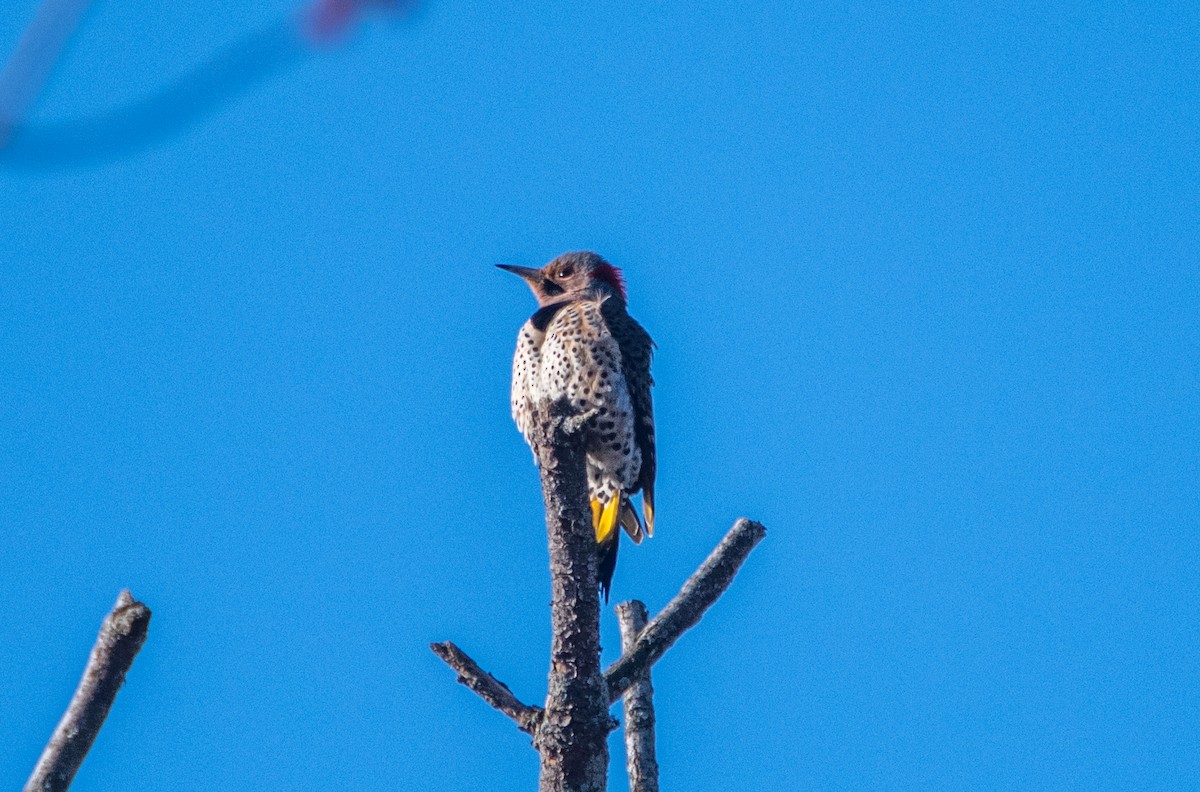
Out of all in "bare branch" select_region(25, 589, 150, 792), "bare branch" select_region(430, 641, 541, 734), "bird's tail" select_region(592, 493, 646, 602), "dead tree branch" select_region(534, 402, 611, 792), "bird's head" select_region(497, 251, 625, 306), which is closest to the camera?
"bare branch" select_region(25, 589, 150, 792)

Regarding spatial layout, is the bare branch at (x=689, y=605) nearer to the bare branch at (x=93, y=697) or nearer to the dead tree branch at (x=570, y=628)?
the dead tree branch at (x=570, y=628)

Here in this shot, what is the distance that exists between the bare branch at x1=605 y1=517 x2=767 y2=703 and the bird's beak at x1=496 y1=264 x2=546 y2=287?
156 inches

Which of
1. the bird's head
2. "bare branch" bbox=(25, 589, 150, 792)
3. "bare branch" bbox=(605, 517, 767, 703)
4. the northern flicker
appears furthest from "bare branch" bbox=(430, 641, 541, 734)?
the bird's head

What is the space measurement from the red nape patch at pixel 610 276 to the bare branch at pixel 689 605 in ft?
12.6

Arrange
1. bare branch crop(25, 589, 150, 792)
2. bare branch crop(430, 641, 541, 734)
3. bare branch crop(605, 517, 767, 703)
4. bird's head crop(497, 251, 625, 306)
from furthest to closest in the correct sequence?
bird's head crop(497, 251, 625, 306)
bare branch crop(605, 517, 767, 703)
bare branch crop(430, 641, 541, 734)
bare branch crop(25, 589, 150, 792)

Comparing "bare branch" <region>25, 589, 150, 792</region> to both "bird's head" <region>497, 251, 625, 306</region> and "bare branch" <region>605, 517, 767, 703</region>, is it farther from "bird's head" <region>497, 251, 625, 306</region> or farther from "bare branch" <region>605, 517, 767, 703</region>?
"bird's head" <region>497, 251, 625, 306</region>

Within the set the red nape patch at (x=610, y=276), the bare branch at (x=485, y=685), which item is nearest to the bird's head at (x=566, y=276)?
the red nape patch at (x=610, y=276)

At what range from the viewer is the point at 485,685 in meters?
5.44

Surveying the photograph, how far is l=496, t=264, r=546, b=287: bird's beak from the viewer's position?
961 centimetres

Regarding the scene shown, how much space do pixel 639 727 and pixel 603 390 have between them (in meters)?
2.66

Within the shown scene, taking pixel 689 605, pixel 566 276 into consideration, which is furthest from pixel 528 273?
pixel 689 605

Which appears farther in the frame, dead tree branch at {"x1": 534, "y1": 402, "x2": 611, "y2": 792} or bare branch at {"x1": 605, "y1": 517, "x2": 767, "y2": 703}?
bare branch at {"x1": 605, "y1": 517, "x2": 767, "y2": 703}

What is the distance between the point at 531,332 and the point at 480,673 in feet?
11.7

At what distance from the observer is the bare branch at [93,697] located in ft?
9.95
